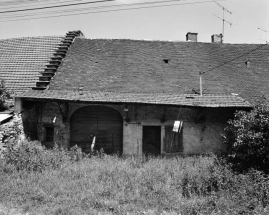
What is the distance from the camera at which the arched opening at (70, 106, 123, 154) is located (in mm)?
11633

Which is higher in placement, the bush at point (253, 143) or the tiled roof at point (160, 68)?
the tiled roof at point (160, 68)

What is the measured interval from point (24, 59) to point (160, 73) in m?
7.18

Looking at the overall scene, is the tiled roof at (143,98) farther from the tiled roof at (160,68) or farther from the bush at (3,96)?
the bush at (3,96)

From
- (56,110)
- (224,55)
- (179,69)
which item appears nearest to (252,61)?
(224,55)

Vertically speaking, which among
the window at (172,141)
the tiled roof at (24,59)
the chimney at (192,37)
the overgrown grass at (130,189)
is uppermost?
the chimney at (192,37)

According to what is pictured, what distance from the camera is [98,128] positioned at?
11.7 meters

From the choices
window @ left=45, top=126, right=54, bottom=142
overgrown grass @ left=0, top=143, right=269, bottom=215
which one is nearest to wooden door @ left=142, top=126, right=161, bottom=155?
overgrown grass @ left=0, top=143, right=269, bottom=215

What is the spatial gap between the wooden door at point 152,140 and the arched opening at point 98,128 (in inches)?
41.3

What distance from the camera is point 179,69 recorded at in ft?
45.2

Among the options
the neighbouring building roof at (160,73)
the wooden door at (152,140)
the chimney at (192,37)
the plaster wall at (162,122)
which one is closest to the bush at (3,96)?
the neighbouring building roof at (160,73)

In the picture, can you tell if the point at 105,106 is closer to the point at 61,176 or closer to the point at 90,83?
the point at 90,83

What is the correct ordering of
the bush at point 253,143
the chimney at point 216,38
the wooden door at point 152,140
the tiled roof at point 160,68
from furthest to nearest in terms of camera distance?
the chimney at point 216,38 < the tiled roof at point 160,68 < the wooden door at point 152,140 < the bush at point 253,143

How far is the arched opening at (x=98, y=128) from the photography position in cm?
1163

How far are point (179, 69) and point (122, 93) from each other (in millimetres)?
3975
